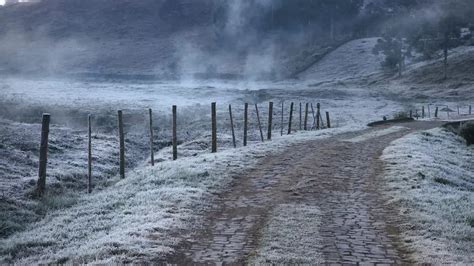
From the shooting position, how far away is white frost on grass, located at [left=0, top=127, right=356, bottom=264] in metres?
9.83

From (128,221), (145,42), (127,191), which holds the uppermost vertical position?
(145,42)

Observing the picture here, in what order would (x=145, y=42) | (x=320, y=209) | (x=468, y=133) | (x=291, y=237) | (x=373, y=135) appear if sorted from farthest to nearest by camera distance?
(x=145, y=42)
(x=468, y=133)
(x=373, y=135)
(x=320, y=209)
(x=291, y=237)

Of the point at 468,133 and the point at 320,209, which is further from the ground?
the point at 320,209

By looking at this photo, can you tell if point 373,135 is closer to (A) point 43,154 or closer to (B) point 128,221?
(A) point 43,154

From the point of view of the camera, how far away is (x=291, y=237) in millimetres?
10484

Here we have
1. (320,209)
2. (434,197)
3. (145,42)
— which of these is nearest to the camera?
(320,209)

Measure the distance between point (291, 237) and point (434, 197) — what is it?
5428 millimetres

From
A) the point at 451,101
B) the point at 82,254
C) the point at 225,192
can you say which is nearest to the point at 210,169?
the point at 225,192

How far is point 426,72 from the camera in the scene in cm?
8600

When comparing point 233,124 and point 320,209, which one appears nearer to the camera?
point 320,209

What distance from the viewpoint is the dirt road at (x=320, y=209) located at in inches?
383

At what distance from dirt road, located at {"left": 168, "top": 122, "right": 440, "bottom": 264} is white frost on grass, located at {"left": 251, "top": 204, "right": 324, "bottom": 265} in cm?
16

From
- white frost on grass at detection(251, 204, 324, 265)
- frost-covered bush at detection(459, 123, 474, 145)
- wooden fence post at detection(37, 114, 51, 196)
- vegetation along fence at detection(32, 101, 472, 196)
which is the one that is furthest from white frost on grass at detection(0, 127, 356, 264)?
frost-covered bush at detection(459, 123, 474, 145)

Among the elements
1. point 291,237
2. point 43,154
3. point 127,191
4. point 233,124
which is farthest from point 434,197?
point 233,124
